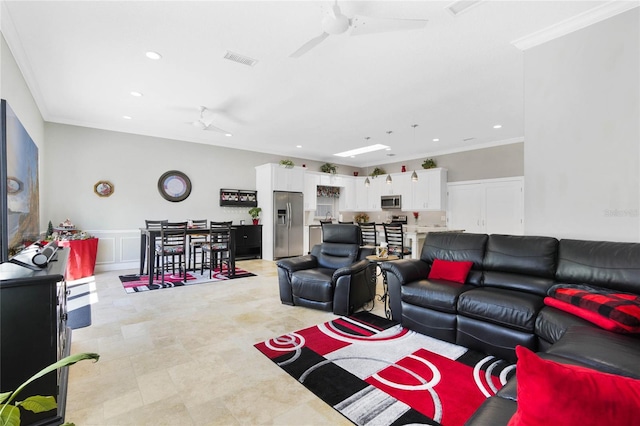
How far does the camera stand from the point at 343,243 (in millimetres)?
4262

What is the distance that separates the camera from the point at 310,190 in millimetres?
8609

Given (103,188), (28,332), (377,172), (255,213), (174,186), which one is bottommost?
(28,332)

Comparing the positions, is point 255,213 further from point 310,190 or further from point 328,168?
point 328,168

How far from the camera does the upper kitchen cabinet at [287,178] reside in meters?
7.64

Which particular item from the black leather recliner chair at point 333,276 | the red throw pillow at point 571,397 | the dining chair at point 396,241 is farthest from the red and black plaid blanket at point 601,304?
the dining chair at point 396,241

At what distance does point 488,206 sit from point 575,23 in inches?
199

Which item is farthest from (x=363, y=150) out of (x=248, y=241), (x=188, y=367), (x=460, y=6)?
(x=188, y=367)

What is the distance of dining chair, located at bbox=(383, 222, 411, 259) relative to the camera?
18.2ft

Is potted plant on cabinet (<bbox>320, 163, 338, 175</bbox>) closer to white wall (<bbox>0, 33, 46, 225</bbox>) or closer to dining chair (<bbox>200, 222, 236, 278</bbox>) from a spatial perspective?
dining chair (<bbox>200, 222, 236, 278</bbox>)

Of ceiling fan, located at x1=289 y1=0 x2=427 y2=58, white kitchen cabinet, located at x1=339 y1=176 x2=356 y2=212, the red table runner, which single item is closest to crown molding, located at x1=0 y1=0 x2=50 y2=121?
the red table runner

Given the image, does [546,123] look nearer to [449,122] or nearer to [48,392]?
[449,122]

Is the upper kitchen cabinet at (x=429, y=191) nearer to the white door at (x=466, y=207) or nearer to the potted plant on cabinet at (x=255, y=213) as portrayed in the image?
the white door at (x=466, y=207)

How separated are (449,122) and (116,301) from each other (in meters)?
5.97

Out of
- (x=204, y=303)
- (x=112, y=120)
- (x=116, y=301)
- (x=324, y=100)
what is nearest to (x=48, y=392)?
(x=204, y=303)
